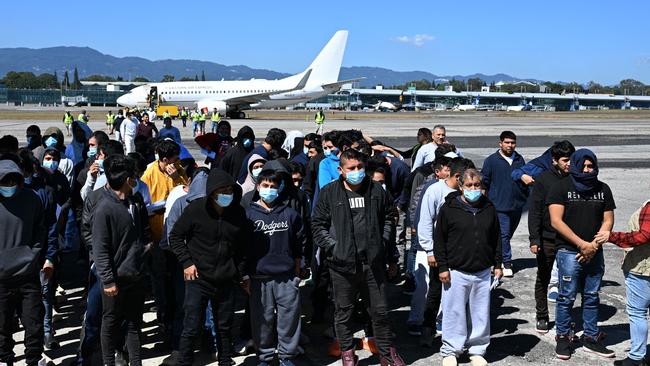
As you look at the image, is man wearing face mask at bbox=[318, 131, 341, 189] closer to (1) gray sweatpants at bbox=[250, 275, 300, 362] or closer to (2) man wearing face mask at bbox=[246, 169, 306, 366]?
(2) man wearing face mask at bbox=[246, 169, 306, 366]

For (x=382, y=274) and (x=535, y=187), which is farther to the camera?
(x=535, y=187)

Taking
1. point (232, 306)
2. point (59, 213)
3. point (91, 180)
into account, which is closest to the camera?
point (232, 306)

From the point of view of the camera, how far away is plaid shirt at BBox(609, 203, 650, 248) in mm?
5051

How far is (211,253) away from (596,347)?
3.73 m

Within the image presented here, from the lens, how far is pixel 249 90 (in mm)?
58875

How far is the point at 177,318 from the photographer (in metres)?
5.89

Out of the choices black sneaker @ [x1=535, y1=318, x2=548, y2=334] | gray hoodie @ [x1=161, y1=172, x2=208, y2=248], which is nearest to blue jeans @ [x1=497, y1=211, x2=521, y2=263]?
black sneaker @ [x1=535, y1=318, x2=548, y2=334]

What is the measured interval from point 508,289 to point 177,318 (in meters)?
4.36

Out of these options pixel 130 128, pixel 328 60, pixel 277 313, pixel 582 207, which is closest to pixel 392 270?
pixel 277 313

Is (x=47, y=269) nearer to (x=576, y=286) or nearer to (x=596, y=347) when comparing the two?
(x=576, y=286)

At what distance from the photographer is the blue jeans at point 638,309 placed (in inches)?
205

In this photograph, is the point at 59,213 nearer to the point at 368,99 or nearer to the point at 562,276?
the point at 562,276

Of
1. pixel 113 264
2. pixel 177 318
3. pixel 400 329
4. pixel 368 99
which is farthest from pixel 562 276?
pixel 368 99

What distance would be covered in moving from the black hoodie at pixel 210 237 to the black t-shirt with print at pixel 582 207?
3.03 m
